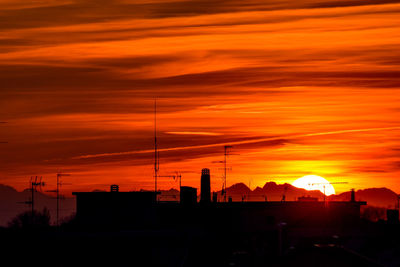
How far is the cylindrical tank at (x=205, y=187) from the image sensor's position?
344 ft

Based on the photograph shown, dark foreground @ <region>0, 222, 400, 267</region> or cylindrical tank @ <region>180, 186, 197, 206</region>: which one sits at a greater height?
cylindrical tank @ <region>180, 186, 197, 206</region>

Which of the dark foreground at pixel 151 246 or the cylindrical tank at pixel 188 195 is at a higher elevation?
the cylindrical tank at pixel 188 195

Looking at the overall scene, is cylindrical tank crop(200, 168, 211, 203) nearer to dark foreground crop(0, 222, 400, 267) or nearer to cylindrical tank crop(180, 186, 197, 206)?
cylindrical tank crop(180, 186, 197, 206)

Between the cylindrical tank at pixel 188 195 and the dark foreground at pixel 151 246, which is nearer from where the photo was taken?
the dark foreground at pixel 151 246

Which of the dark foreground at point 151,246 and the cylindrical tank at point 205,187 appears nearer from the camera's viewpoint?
the dark foreground at point 151,246

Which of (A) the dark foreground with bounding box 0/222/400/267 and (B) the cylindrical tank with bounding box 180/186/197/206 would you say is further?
(B) the cylindrical tank with bounding box 180/186/197/206

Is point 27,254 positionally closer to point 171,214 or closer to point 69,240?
point 69,240

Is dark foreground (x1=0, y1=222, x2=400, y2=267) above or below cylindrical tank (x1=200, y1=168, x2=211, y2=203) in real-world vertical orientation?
below

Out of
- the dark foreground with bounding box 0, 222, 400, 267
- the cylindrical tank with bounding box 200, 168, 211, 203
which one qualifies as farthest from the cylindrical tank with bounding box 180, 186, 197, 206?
the dark foreground with bounding box 0, 222, 400, 267

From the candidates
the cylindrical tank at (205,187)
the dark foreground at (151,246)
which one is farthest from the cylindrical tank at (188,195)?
the dark foreground at (151,246)

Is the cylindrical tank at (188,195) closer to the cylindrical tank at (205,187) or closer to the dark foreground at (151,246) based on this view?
the cylindrical tank at (205,187)

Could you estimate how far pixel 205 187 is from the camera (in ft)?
348

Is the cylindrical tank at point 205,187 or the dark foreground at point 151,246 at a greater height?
the cylindrical tank at point 205,187

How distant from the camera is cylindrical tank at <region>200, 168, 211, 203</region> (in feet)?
344
